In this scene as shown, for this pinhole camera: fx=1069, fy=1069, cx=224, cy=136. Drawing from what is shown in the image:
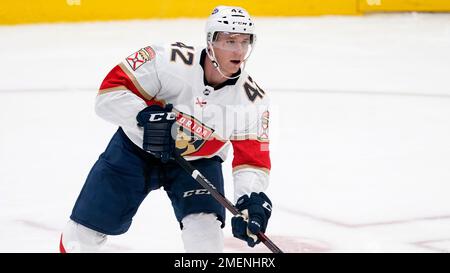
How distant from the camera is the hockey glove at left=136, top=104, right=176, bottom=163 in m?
3.75

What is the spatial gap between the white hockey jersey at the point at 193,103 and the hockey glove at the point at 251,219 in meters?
0.11

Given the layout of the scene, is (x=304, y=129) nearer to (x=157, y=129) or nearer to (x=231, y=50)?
(x=231, y=50)

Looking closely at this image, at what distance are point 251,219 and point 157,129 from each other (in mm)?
456

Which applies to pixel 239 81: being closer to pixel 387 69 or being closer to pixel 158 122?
pixel 158 122

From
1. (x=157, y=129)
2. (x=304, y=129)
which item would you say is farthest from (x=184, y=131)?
(x=304, y=129)

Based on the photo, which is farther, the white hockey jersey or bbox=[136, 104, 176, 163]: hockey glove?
the white hockey jersey

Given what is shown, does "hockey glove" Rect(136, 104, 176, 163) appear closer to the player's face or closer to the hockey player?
the hockey player

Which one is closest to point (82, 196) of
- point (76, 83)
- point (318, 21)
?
point (76, 83)

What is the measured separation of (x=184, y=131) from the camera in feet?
13.3

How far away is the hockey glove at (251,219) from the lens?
12.2 feet

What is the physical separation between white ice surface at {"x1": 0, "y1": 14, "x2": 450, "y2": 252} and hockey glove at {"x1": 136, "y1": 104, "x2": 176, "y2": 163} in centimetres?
98

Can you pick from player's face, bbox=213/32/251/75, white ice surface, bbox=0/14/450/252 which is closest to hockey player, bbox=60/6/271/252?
player's face, bbox=213/32/251/75

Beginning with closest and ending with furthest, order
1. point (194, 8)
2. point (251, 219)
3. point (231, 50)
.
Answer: point (251, 219), point (231, 50), point (194, 8)

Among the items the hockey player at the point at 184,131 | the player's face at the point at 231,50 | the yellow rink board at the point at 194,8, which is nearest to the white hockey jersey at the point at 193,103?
the hockey player at the point at 184,131
